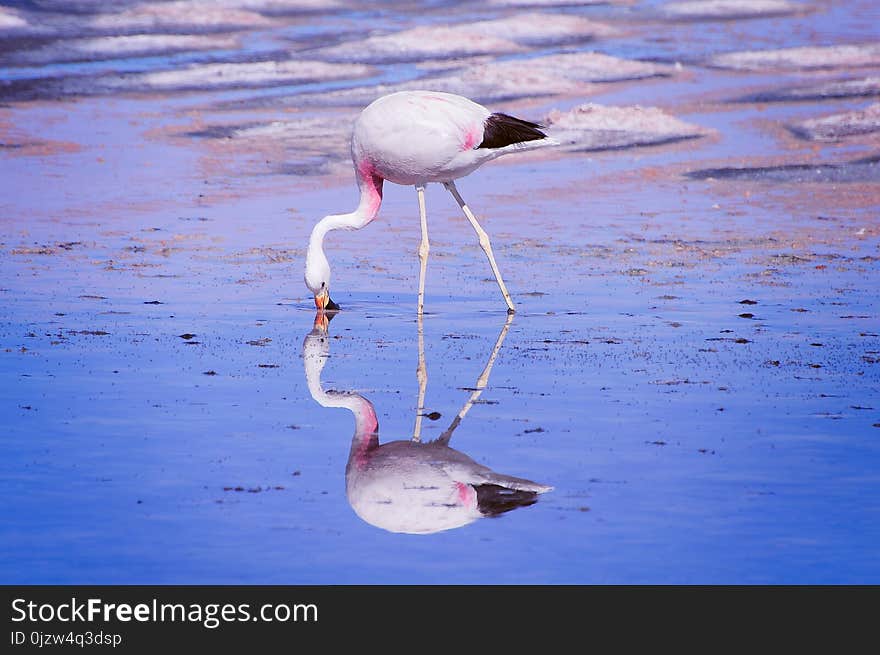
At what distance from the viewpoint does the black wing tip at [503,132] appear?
420 inches

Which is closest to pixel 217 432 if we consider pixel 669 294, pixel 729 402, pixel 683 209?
pixel 729 402

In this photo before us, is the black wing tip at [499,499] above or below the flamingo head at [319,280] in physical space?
below

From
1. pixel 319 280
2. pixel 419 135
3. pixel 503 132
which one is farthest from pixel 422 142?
pixel 319 280

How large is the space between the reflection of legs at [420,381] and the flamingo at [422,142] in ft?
2.04

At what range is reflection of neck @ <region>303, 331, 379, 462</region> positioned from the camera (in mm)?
7273

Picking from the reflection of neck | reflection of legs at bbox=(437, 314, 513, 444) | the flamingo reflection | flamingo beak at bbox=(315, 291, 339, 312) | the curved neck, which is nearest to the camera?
the flamingo reflection

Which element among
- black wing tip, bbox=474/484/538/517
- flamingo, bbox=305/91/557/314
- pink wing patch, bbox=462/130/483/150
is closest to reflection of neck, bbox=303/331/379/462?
black wing tip, bbox=474/484/538/517

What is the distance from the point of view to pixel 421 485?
259 inches

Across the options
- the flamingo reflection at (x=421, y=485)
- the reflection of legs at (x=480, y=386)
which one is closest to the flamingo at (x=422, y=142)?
the reflection of legs at (x=480, y=386)

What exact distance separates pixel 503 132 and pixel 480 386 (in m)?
2.75

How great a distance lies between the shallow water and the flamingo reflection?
72mm

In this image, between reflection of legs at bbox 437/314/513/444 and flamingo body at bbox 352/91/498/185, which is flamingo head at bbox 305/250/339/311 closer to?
flamingo body at bbox 352/91/498/185

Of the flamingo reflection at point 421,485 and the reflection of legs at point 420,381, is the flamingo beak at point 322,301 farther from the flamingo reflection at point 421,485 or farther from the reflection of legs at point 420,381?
the flamingo reflection at point 421,485

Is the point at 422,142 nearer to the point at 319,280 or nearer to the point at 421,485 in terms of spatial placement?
the point at 319,280
